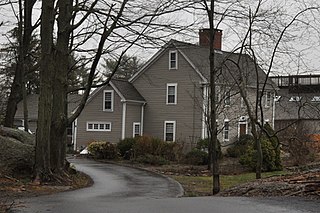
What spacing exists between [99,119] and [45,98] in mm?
24732

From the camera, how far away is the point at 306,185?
39.0ft

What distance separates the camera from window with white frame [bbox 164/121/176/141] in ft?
139

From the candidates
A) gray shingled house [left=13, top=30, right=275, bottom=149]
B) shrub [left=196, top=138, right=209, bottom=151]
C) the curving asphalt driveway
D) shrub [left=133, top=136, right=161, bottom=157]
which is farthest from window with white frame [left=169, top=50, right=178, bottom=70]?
the curving asphalt driveway

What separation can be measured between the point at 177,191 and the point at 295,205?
367 inches

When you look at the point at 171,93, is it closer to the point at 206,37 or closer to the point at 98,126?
the point at 98,126

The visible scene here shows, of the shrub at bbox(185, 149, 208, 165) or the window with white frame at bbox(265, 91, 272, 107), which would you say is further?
the window with white frame at bbox(265, 91, 272, 107)

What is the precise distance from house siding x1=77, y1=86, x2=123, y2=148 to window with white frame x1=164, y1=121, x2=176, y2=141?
346 cm

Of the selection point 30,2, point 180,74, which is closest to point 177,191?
point 30,2

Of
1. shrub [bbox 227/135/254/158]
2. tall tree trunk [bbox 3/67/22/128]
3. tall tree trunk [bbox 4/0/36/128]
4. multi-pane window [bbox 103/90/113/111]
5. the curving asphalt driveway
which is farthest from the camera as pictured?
multi-pane window [bbox 103/90/113/111]

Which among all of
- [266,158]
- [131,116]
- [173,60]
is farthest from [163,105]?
[266,158]

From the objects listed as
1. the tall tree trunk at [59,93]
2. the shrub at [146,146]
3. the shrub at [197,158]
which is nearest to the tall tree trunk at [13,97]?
the tall tree trunk at [59,93]

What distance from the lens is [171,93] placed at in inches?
1679

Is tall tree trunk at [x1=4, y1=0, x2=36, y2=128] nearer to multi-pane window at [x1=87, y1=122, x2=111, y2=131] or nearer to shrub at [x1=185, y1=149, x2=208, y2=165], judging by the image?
shrub at [x1=185, y1=149, x2=208, y2=165]

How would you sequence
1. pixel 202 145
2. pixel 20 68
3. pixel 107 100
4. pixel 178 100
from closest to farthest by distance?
pixel 20 68
pixel 202 145
pixel 178 100
pixel 107 100
